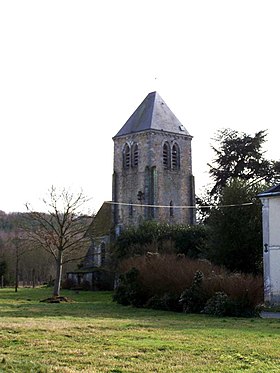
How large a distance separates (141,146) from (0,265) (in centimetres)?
1923

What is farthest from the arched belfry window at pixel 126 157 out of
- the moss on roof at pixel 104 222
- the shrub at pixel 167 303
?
the shrub at pixel 167 303

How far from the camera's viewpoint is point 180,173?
203ft

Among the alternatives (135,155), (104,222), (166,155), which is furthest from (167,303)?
(104,222)

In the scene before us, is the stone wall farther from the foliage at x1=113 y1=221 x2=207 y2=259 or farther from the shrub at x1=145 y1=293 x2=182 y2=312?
the shrub at x1=145 y1=293 x2=182 y2=312

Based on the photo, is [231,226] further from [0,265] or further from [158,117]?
[0,265]

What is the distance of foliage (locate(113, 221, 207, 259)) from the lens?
44375mm

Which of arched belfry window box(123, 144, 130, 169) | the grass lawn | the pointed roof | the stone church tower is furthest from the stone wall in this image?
the grass lawn

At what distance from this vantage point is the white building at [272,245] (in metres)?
27.7

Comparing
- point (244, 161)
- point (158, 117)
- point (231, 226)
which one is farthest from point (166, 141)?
point (231, 226)

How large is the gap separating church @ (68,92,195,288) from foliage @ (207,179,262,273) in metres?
22.4

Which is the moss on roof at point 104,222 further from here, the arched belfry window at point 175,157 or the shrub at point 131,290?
the shrub at point 131,290

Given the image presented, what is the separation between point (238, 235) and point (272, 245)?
6596 millimetres

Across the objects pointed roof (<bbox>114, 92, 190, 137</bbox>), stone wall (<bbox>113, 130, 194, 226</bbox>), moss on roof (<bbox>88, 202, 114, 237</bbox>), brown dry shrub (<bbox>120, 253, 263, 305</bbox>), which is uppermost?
pointed roof (<bbox>114, 92, 190, 137</bbox>)

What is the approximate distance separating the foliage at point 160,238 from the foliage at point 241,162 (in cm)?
538
